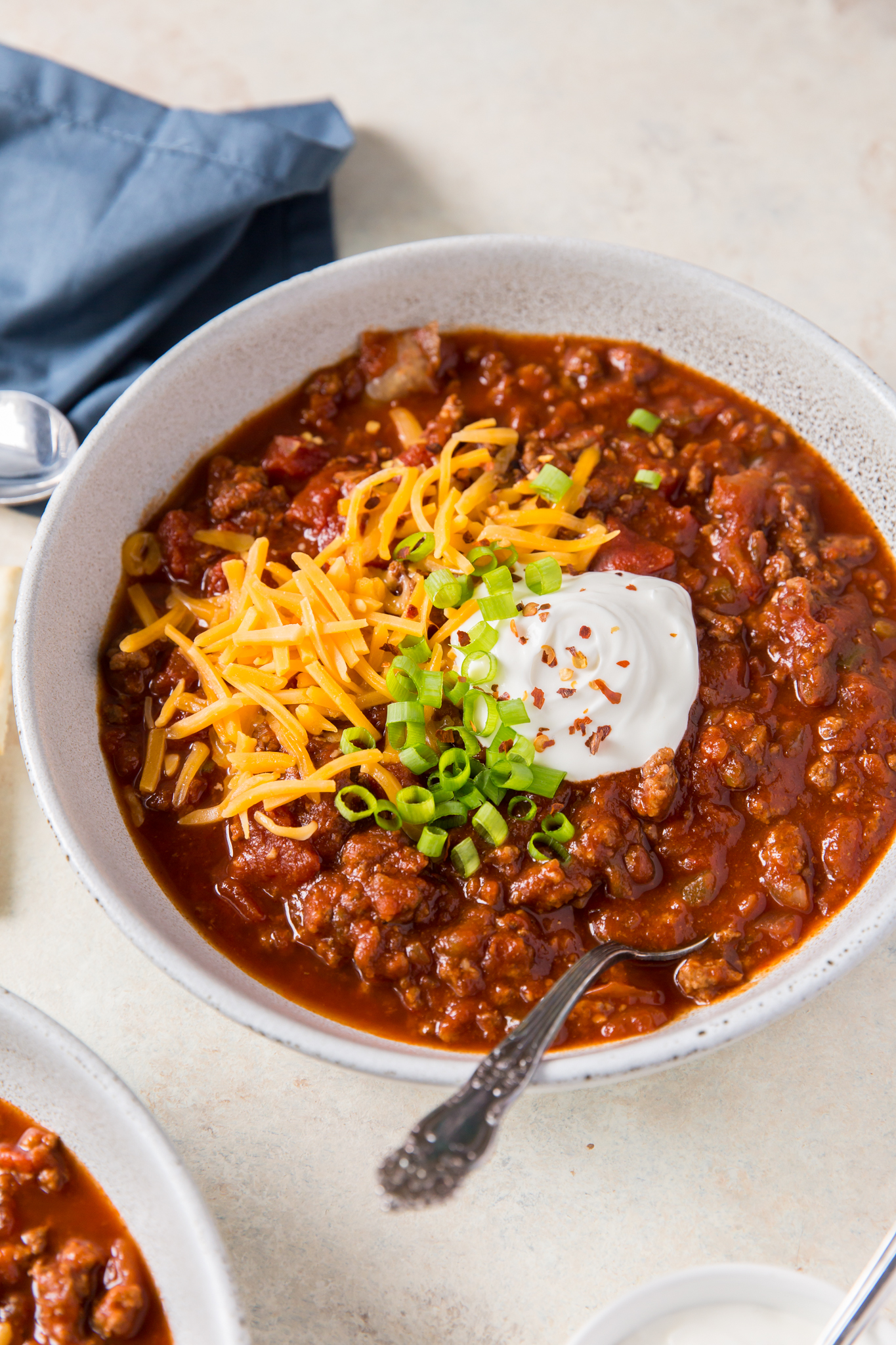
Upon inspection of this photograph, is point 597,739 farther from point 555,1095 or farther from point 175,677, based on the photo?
point 175,677

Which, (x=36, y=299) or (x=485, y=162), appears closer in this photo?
(x=36, y=299)

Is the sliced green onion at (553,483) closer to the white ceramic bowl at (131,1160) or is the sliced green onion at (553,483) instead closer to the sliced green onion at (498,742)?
the sliced green onion at (498,742)

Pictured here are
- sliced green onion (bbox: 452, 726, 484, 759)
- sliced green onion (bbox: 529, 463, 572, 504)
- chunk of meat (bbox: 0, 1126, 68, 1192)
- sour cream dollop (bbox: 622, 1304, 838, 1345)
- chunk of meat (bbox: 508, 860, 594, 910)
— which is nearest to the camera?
sour cream dollop (bbox: 622, 1304, 838, 1345)

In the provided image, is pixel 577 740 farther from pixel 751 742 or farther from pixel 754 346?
pixel 754 346

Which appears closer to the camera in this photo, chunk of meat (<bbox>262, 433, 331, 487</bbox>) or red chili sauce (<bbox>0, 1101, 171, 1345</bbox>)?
red chili sauce (<bbox>0, 1101, 171, 1345</bbox>)

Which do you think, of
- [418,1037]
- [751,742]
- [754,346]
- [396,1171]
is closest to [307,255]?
[754,346]

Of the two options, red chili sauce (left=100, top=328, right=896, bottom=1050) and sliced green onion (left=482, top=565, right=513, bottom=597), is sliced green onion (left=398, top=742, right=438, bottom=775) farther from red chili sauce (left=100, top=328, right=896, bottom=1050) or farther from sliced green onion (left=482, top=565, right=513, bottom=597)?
sliced green onion (left=482, top=565, right=513, bottom=597)

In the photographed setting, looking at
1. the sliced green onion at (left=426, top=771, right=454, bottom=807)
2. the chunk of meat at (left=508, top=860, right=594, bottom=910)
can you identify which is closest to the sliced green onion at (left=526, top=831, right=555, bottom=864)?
the chunk of meat at (left=508, top=860, right=594, bottom=910)
